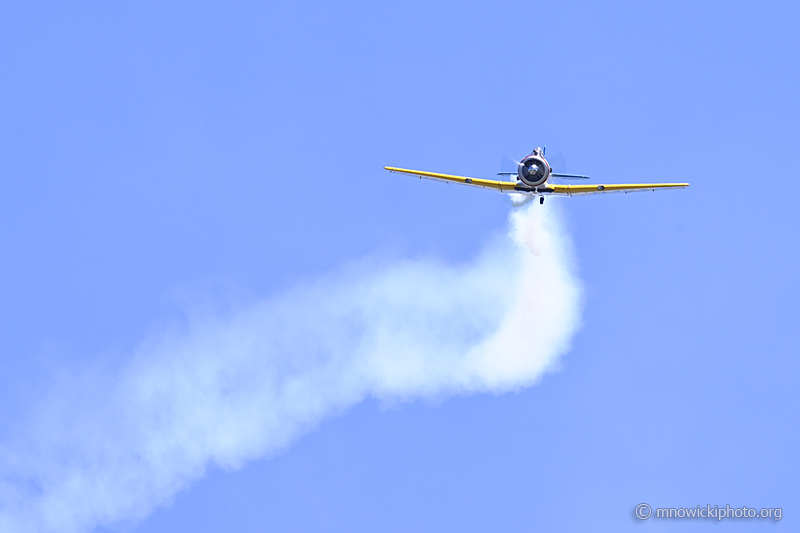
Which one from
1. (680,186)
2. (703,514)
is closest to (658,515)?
(703,514)

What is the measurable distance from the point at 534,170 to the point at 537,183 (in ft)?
3.70

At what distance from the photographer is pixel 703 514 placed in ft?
285

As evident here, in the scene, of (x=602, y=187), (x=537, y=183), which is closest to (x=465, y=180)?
(x=537, y=183)

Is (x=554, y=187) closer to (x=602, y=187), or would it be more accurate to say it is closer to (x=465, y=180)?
(x=602, y=187)

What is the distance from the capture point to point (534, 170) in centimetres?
8631

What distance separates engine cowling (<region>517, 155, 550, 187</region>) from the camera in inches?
3401

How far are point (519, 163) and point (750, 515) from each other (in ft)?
105

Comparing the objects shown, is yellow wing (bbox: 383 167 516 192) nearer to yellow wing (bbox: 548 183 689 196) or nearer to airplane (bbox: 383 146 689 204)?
airplane (bbox: 383 146 689 204)

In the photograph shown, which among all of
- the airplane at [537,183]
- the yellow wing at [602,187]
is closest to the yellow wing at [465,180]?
the airplane at [537,183]

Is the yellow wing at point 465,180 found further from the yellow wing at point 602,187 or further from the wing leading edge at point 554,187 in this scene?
the yellow wing at point 602,187

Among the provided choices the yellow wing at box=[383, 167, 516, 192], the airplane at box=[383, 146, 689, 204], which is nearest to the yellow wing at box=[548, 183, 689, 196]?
the airplane at box=[383, 146, 689, 204]

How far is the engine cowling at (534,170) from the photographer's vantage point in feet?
283

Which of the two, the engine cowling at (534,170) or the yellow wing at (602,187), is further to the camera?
the yellow wing at (602,187)

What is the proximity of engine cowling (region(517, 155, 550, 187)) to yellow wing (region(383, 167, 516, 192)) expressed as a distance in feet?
6.39
